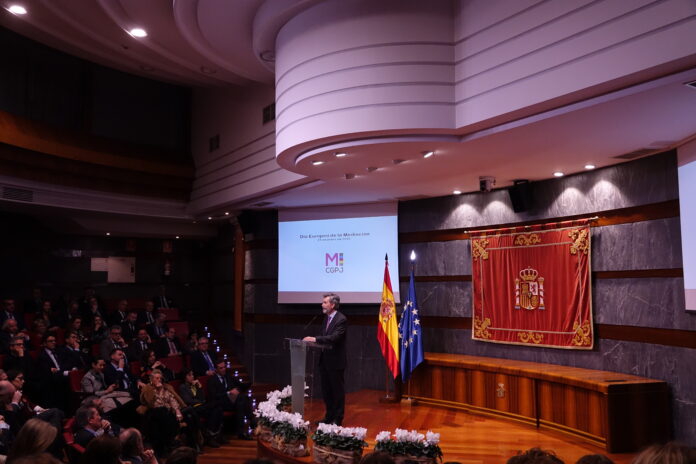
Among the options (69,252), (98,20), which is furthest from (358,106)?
(69,252)

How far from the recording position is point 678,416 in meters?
6.08

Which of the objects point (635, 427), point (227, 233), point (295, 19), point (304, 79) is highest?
point (295, 19)

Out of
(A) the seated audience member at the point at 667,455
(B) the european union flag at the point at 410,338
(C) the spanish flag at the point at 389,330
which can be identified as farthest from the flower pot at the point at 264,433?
(A) the seated audience member at the point at 667,455

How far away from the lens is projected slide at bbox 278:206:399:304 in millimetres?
9727

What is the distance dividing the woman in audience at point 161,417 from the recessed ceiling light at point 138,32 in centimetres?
426

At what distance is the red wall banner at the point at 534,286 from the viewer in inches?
287

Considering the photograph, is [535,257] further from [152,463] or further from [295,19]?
[152,463]

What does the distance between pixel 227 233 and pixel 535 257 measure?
7.26 m

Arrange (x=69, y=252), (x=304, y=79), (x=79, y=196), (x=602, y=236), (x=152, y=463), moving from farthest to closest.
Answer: (x=69, y=252)
(x=79, y=196)
(x=602, y=236)
(x=304, y=79)
(x=152, y=463)

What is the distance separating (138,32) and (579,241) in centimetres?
600

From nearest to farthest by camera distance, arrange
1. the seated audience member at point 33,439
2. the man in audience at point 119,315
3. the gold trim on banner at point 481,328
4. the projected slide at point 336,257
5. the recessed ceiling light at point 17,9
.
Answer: the seated audience member at point 33,439 → the recessed ceiling light at point 17,9 → the gold trim on banner at point 481,328 → the projected slide at point 336,257 → the man in audience at point 119,315

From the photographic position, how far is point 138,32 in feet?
27.0

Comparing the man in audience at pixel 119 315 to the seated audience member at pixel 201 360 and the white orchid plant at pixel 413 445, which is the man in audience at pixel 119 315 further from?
the white orchid plant at pixel 413 445

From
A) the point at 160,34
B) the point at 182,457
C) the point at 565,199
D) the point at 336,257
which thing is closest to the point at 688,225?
the point at 565,199
